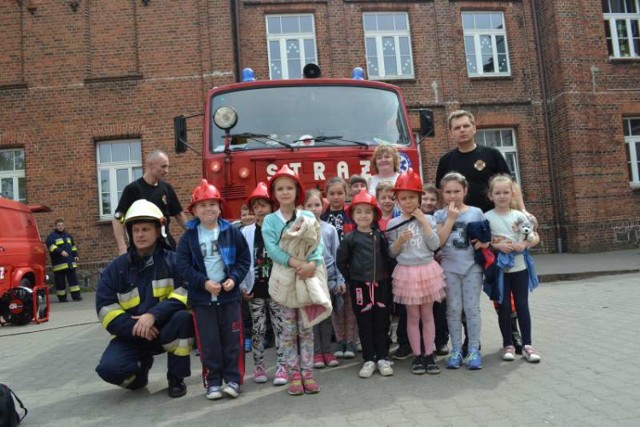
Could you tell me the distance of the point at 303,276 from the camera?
11.8 ft

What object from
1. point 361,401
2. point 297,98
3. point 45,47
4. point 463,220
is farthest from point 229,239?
point 45,47

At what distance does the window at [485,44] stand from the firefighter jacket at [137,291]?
13.1m

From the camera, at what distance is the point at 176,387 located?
3754 mm

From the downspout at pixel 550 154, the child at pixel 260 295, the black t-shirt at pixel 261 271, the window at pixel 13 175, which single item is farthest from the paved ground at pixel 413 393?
the downspout at pixel 550 154

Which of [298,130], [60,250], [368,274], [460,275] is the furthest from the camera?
[60,250]

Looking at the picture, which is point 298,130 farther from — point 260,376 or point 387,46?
point 387,46

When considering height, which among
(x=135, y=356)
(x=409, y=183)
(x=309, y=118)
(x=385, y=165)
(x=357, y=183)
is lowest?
(x=135, y=356)

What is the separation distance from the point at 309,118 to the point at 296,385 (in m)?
3.00

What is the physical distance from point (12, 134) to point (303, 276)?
12344 mm

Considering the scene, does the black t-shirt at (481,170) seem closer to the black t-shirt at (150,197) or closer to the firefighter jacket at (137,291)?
the firefighter jacket at (137,291)

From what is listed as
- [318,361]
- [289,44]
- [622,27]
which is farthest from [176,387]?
[622,27]

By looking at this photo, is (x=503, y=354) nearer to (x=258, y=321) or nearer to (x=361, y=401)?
(x=361, y=401)

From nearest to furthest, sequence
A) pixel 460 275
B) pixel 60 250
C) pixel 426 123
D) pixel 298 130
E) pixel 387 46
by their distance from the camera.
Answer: pixel 460 275, pixel 298 130, pixel 426 123, pixel 60 250, pixel 387 46

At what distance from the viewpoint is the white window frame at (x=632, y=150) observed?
47.0 feet
